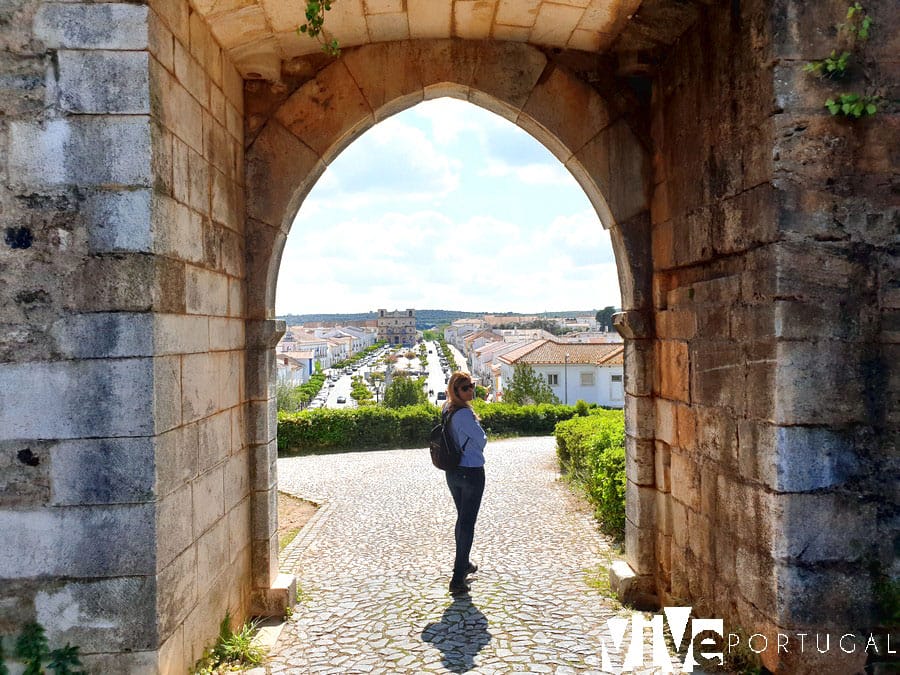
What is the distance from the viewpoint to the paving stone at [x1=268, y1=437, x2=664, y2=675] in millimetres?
3549

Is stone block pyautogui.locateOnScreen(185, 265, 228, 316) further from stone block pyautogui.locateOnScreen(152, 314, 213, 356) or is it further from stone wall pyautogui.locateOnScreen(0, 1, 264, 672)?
stone wall pyautogui.locateOnScreen(0, 1, 264, 672)

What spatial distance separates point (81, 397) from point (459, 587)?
300cm

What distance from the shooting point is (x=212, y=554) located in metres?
3.28

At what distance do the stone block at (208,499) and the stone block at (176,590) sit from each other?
0.47ft

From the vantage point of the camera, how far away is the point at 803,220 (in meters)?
2.70

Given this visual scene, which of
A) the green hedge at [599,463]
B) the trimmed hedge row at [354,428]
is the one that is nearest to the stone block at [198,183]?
the green hedge at [599,463]

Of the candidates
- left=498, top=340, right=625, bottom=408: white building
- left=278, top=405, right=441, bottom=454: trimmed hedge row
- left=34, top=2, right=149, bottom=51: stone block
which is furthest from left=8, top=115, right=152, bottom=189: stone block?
left=498, top=340, right=625, bottom=408: white building

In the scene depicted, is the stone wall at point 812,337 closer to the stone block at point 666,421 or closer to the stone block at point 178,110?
the stone block at point 666,421

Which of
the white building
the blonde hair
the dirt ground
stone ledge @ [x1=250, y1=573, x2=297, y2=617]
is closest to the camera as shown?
stone ledge @ [x1=250, y1=573, x2=297, y2=617]

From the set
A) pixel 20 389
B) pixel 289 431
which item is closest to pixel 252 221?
pixel 20 389

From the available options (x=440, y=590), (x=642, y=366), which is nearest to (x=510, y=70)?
(x=642, y=366)

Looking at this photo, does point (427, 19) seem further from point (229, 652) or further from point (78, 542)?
point (229, 652)

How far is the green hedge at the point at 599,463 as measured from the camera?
6.09 metres

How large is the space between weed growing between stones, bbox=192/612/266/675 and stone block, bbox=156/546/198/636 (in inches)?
16.4
